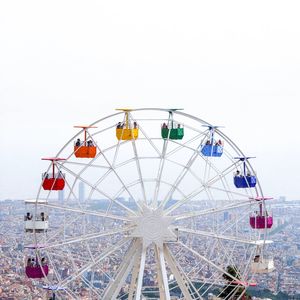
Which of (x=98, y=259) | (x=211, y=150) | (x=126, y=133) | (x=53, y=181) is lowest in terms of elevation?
(x=98, y=259)

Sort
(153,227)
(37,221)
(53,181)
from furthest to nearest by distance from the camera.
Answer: (53,181)
(37,221)
(153,227)

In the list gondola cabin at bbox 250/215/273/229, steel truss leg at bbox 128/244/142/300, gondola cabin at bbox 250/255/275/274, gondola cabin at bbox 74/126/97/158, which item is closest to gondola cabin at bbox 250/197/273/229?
gondola cabin at bbox 250/215/273/229

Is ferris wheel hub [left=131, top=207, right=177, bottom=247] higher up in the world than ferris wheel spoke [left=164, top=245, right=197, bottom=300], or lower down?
higher up

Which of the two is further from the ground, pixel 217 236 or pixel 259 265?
pixel 217 236

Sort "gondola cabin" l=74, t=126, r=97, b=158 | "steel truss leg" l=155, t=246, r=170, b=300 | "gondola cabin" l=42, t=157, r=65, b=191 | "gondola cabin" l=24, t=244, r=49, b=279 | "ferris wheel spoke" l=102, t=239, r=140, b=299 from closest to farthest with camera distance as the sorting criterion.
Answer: "steel truss leg" l=155, t=246, r=170, b=300 → "ferris wheel spoke" l=102, t=239, r=140, b=299 → "gondola cabin" l=24, t=244, r=49, b=279 → "gondola cabin" l=42, t=157, r=65, b=191 → "gondola cabin" l=74, t=126, r=97, b=158

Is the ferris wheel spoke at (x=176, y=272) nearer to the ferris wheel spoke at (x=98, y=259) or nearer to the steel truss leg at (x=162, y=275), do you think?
the steel truss leg at (x=162, y=275)

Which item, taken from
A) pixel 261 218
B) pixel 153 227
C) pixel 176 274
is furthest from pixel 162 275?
pixel 261 218

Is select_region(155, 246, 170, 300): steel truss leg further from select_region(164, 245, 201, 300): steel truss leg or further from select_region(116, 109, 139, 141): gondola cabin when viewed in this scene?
select_region(116, 109, 139, 141): gondola cabin

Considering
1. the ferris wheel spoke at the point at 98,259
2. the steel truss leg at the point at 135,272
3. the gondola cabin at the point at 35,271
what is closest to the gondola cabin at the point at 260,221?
the steel truss leg at the point at 135,272

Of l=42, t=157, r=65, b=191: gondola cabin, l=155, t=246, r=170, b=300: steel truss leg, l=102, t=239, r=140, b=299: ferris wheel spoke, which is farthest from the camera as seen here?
l=42, t=157, r=65, b=191: gondola cabin

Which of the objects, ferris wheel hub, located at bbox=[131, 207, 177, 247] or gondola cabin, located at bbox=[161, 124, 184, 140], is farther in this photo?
gondola cabin, located at bbox=[161, 124, 184, 140]

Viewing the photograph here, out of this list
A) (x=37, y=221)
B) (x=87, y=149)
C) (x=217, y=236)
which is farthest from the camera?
(x=87, y=149)

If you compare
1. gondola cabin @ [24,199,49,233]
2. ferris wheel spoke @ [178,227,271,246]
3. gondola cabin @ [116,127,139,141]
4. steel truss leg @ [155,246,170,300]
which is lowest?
steel truss leg @ [155,246,170,300]

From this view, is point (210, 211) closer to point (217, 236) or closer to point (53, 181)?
point (217, 236)
